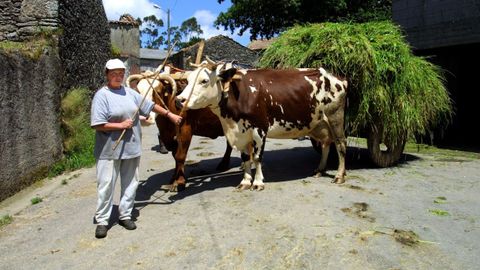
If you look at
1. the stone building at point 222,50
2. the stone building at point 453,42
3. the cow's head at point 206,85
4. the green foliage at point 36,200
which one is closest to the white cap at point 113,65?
the cow's head at point 206,85

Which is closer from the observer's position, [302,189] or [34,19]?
[302,189]

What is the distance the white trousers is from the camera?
4363mm

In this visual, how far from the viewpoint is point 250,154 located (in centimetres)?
607

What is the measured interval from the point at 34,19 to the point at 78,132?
246cm

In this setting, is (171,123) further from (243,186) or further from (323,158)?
(323,158)

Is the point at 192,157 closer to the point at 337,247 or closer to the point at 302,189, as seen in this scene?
the point at 302,189

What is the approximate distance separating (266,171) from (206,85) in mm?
2333

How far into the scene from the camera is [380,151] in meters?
7.28

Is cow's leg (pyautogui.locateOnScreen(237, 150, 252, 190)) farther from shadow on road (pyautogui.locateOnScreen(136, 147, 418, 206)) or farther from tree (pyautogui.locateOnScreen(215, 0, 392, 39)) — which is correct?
tree (pyautogui.locateOnScreen(215, 0, 392, 39))

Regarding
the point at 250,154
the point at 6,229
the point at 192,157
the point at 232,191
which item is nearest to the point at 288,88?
the point at 250,154

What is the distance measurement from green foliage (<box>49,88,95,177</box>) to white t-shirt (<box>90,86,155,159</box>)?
3.82 metres

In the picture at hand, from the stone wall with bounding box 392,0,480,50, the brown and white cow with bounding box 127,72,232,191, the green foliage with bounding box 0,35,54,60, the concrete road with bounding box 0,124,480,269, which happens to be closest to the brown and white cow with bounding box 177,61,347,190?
the brown and white cow with bounding box 127,72,232,191

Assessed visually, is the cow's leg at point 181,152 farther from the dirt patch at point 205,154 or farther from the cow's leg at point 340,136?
the dirt patch at point 205,154

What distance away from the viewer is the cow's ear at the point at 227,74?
566 centimetres
